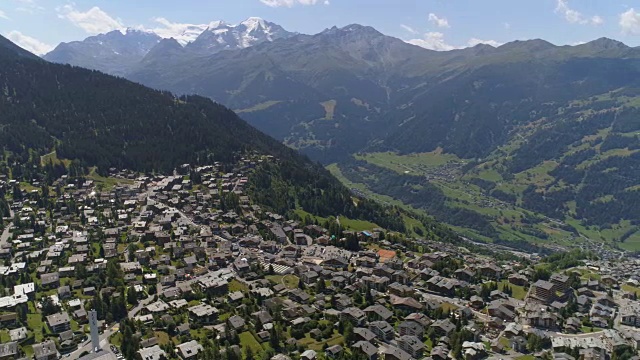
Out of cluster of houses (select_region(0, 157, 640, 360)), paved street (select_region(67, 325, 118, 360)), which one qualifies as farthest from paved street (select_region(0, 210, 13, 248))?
paved street (select_region(67, 325, 118, 360))

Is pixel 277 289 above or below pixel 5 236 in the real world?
below

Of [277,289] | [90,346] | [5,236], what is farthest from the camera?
[5,236]

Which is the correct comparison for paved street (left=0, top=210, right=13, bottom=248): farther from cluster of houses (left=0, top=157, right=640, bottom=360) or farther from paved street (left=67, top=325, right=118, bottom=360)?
paved street (left=67, top=325, right=118, bottom=360)

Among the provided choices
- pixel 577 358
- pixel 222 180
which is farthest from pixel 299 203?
pixel 577 358

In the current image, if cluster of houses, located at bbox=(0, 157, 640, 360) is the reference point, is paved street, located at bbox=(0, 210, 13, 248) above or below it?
above

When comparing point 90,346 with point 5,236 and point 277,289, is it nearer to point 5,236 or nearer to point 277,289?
point 277,289

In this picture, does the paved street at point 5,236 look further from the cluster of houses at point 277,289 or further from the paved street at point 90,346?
the paved street at point 90,346

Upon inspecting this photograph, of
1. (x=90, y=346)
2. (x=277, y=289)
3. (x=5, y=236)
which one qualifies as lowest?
(x=90, y=346)

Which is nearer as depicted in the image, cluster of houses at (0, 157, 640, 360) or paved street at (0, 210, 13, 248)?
cluster of houses at (0, 157, 640, 360)

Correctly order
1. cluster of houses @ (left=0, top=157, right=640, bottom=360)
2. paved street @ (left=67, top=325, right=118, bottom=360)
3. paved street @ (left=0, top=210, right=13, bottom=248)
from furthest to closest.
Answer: paved street @ (left=0, top=210, right=13, bottom=248), cluster of houses @ (left=0, top=157, right=640, bottom=360), paved street @ (left=67, top=325, right=118, bottom=360)

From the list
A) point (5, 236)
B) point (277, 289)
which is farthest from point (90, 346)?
point (5, 236)

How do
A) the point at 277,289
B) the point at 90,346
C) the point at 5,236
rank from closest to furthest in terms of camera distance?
the point at 90,346, the point at 277,289, the point at 5,236
